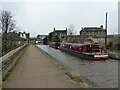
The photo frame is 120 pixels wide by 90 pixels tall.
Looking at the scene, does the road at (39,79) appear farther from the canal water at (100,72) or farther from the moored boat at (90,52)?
the moored boat at (90,52)

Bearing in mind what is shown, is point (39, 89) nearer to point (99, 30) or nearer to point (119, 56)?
point (119, 56)

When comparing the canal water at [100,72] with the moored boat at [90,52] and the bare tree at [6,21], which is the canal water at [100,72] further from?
the bare tree at [6,21]

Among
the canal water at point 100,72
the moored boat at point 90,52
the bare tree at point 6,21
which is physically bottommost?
the canal water at point 100,72

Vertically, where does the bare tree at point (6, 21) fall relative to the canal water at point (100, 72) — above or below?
above

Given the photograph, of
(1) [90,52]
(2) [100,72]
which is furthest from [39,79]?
(1) [90,52]

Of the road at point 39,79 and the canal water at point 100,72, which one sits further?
the canal water at point 100,72

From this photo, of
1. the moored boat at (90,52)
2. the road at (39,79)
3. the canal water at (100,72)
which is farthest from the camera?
the moored boat at (90,52)

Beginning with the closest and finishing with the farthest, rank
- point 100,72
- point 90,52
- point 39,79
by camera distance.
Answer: point 39,79 < point 100,72 < point 90,52

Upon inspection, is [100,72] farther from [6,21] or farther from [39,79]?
[6,21]

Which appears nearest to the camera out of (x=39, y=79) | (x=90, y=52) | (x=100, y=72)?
(x=39, y=79)

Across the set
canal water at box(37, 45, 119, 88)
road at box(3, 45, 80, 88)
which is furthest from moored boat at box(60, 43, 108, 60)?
road at box(3, 45, 80, 88)

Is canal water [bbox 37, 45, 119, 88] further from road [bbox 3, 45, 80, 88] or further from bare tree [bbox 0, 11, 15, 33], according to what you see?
bare tree [bbox 0, 11, 15, 33]

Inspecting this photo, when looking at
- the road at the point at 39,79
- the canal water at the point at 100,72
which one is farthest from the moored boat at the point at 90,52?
the road at the point at 39,79

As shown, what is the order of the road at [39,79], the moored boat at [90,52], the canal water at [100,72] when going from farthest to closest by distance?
the moored boat at [90,52], the canal water at [100,72], the road at [39,79]
